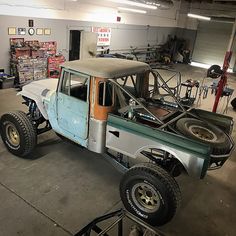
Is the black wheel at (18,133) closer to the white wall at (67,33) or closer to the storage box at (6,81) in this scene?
the storage box at (6,81)

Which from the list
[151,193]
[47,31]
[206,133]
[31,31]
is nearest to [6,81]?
[31,31]

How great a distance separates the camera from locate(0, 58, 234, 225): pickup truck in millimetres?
3121

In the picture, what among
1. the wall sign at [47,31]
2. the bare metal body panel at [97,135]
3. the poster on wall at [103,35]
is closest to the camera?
the bare metal body panel at [97,135]

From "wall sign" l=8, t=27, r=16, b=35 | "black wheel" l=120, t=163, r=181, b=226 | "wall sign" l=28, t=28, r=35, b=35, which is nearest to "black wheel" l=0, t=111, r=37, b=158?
"black wheel" l=120, t=163, r=181, b=226

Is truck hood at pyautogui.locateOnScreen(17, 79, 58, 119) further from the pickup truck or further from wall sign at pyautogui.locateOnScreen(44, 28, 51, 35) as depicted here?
wall sign at pyautogui.locateOnScreen(44, 28, 51, 35)

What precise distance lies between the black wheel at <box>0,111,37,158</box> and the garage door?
15.9m

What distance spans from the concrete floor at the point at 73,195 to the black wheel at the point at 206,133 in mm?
1083

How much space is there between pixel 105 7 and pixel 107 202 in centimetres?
1003

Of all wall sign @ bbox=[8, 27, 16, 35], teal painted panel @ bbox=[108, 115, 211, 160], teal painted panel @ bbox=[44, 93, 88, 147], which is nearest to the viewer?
teal painted panel @ bbox=[108, 115, 211, 160]

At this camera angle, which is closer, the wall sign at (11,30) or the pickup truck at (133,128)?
the pickup truck at (133,128)

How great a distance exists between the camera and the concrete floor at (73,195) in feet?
10.6

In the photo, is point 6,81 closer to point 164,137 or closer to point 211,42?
point 164,137

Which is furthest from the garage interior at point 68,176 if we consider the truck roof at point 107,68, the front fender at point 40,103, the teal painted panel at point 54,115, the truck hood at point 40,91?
the truck roof at point 107,68

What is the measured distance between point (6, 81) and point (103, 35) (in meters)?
5.43
